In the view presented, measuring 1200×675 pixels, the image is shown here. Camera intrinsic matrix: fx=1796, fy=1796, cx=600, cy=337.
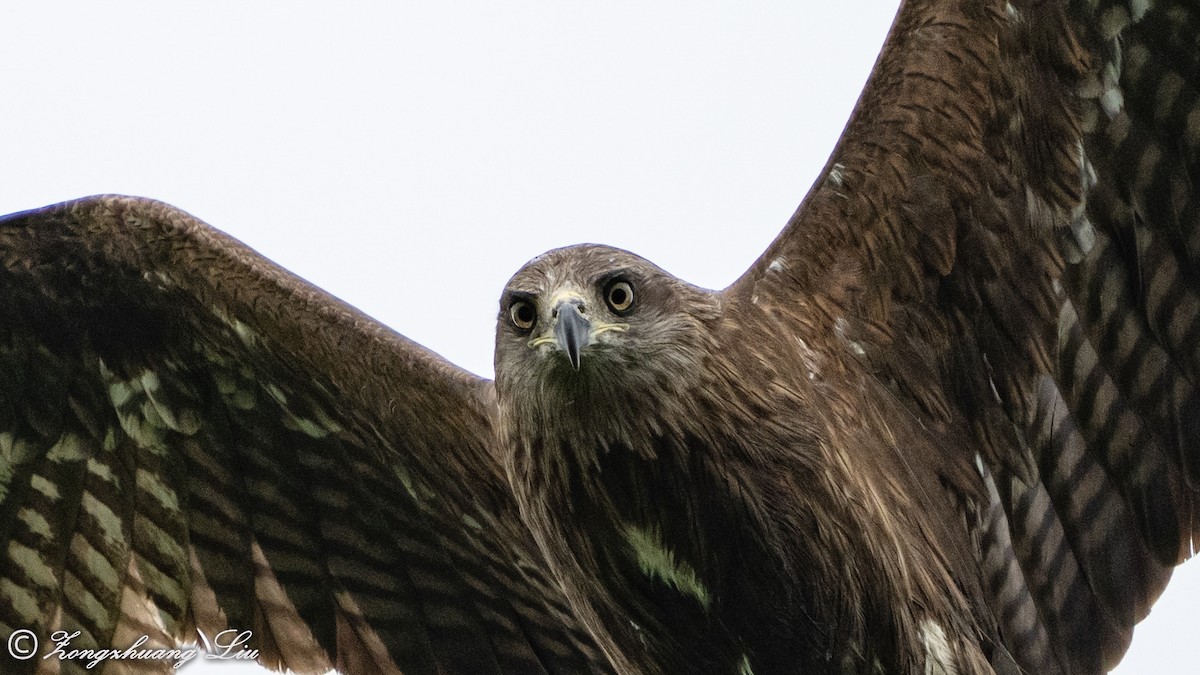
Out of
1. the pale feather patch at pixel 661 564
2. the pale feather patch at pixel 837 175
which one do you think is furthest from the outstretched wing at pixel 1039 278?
the pale feather patch at pixel 661 564

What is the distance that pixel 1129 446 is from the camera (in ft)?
25.6

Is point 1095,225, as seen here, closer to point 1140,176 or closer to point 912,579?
point 1140,176

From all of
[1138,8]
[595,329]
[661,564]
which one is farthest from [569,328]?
[1138,8]

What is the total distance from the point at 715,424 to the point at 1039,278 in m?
1.85

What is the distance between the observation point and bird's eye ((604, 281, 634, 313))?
6367 mm

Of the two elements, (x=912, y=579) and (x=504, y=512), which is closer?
(x=912, y=579)

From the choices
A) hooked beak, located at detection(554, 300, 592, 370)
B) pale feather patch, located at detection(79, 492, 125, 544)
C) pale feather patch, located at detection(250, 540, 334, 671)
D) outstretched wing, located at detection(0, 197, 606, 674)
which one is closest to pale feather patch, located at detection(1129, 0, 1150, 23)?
hooked beak, located at detection(554, 300, 592, 370)

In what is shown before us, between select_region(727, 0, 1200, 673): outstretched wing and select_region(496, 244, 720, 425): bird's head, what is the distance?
2.88 feet

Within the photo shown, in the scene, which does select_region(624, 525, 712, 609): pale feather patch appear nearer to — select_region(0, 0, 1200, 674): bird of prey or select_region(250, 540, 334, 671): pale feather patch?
select_region(0, 0, 1200, 674): bird of prey

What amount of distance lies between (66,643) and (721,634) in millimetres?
3687

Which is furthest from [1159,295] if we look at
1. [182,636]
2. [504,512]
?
[182,636]

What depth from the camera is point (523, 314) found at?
251 inches

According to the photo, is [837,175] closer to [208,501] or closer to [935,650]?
[935,650]

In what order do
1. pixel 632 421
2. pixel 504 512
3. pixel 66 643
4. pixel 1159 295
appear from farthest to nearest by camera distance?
pixel 66 643, pixel 504 512, pixel 1159 295, pixel 632 421
